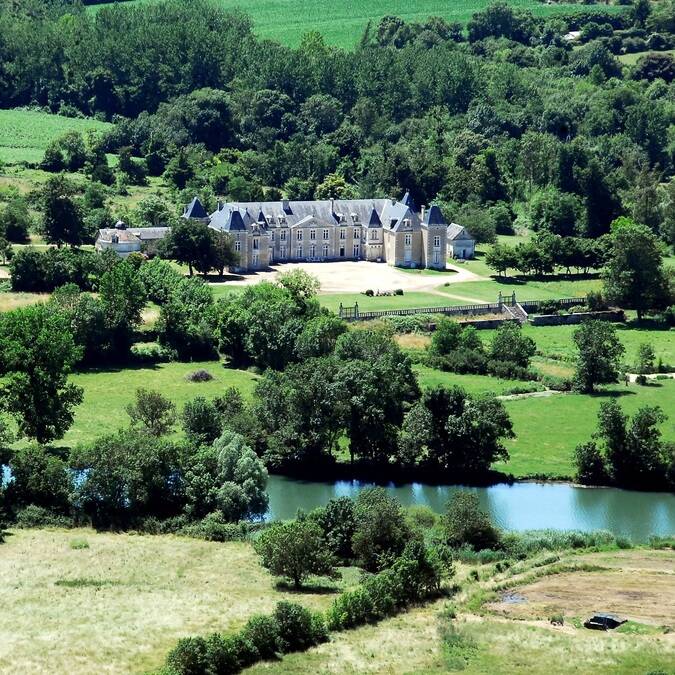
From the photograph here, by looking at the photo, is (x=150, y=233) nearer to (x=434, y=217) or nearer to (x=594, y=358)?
(x=434, y=217)

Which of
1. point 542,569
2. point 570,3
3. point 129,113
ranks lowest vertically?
point 542,569

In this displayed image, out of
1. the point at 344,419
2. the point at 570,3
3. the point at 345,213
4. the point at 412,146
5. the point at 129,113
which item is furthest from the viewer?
the point at 570,3

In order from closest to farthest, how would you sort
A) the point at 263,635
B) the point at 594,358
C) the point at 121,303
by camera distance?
the point at 263,635
the point at 594,358
the point at 121,303

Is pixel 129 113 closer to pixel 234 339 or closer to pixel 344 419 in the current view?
pixel 234 339

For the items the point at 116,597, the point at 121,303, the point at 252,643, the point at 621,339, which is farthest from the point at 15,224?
the point at 252,643

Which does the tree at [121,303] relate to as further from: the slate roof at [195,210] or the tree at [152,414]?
the slate roof at [195,210]

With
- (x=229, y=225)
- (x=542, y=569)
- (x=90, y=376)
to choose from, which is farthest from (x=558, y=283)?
(x=542, y=569)
